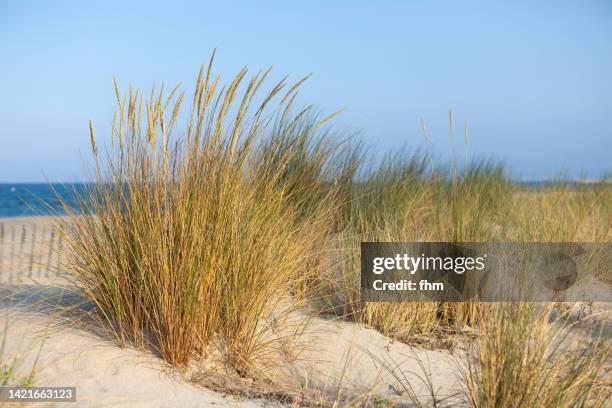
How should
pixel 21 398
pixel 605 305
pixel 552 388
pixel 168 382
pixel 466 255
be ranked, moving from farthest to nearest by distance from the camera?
pixel 605 305 → pixel 466 255 → pixel 168 382 → pixel 21 398 → pixel 552 388

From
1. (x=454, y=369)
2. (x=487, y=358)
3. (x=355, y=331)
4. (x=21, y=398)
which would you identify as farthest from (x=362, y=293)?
(x=21, y=398)

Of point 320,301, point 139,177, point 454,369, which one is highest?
point 139,177

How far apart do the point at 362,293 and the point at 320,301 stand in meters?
0.33

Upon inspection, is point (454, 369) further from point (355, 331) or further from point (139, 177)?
point (139, 177)

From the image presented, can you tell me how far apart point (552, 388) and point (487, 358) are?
→ 249 millimetres

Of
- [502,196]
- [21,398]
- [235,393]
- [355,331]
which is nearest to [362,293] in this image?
[355,331]

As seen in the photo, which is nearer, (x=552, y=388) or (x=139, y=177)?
(x=552, y=388)

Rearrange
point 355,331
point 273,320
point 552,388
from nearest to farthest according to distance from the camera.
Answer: point 552,388 → point 273,320 → point 355,331

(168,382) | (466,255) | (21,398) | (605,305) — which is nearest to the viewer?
(21,398)

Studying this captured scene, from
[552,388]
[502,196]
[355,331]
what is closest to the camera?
[552,388]

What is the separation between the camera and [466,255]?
3457 mm

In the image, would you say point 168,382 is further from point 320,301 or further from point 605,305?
point 605,305

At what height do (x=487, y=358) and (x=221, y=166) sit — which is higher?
(x=221, y=166)

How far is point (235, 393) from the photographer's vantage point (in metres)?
2.38
